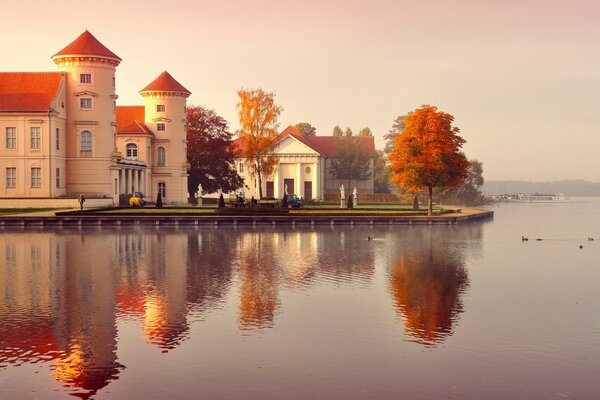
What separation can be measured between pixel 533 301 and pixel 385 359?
26.6ft

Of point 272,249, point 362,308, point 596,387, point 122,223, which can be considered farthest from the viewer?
point 122,223

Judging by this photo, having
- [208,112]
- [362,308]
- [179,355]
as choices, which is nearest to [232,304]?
[362,308]

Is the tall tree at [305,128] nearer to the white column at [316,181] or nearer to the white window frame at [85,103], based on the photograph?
the white column at [316,181]

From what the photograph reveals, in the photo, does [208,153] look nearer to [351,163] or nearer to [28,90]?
[28,90]

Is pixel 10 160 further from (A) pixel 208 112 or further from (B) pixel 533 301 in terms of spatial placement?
(B) pixel 533 301

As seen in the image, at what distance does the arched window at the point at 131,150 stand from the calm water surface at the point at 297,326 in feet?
183

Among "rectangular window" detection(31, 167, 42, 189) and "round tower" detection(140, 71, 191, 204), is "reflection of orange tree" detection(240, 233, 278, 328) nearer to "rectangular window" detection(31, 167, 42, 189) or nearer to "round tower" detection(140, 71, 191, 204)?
"rectangular window" detection(31, 167, 42, 189)

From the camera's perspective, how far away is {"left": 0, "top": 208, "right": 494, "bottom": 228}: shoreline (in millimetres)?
51406

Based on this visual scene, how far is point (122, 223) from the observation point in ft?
173

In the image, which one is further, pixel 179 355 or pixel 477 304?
pixel 477 304

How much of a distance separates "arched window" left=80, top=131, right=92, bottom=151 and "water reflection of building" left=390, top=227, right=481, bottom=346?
45.0m

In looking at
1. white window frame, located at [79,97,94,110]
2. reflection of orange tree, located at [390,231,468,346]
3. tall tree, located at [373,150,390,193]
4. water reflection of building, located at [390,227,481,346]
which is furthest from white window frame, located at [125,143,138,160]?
reflection of orange tree, located at [390,231,468,346]

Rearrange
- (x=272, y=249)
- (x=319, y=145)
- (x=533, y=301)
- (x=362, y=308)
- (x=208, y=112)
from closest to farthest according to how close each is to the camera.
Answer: (x=362, y=308), (x=533, y=301), (x=272, y=249), (x=208, y=112), (x=319, y=145)

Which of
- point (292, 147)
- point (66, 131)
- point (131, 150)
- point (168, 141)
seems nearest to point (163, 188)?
point (168, 141)
